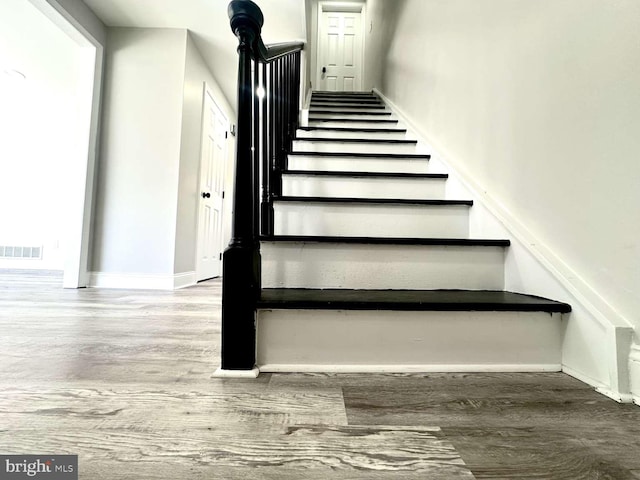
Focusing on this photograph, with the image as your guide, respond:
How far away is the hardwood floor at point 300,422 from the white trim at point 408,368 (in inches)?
1.0

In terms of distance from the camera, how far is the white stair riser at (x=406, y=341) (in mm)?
820

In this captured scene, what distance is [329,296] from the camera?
2.92 feet

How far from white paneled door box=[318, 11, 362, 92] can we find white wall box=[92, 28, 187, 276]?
141 inches

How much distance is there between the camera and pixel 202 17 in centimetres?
A: 268

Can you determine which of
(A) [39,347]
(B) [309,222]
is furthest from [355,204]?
(A) [39,347]

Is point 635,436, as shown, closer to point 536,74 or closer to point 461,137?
point 536,74

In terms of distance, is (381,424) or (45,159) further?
(45,159)

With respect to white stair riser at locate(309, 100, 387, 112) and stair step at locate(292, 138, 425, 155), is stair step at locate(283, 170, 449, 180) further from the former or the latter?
white stair riser at locate(309, 100, 387, 112)

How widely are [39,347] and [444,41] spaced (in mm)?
2365

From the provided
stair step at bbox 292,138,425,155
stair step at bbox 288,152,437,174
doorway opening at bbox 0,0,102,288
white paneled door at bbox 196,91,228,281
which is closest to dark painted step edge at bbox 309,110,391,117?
stair step at bbox 292,138,425,155

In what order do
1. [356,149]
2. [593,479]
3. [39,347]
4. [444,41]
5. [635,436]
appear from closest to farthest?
A: [593,479] < [635,436] < [39,347] < [444,41] < [356,149]

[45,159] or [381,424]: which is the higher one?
[45,159]

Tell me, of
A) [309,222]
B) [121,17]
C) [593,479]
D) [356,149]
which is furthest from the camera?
[121,17]

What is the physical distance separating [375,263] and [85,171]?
8.58 ft
